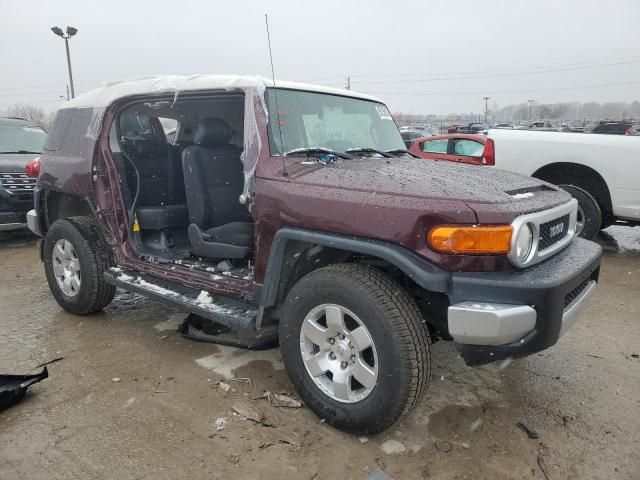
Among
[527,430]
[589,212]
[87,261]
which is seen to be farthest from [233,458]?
[589,212]

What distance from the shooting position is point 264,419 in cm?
277

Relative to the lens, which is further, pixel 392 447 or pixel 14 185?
pixel 14 185

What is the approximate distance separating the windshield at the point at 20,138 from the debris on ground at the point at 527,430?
819 centimetres

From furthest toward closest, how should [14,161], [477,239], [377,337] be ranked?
[14,161] < [377,337] < [477,239]

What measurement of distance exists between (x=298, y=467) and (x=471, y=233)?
4.61 ft

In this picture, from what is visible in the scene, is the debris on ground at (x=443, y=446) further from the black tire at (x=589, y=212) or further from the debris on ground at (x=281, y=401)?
the black tire at (x=589, y=212)

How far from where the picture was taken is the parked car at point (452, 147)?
297 inches

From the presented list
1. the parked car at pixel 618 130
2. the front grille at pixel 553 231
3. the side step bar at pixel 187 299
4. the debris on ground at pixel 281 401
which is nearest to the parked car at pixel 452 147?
the parked car at pixel 618 130

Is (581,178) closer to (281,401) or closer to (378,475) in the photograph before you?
(281,401)

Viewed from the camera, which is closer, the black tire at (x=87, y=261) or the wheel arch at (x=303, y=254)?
the wheel arch at (x=303, y=254)

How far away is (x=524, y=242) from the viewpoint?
235 cm

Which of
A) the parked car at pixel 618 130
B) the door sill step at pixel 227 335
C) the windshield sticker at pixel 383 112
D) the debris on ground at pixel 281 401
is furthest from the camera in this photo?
the parked car at pixel 618 130

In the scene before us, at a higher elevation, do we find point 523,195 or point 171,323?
point 523,195

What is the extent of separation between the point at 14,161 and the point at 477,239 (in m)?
7.33
